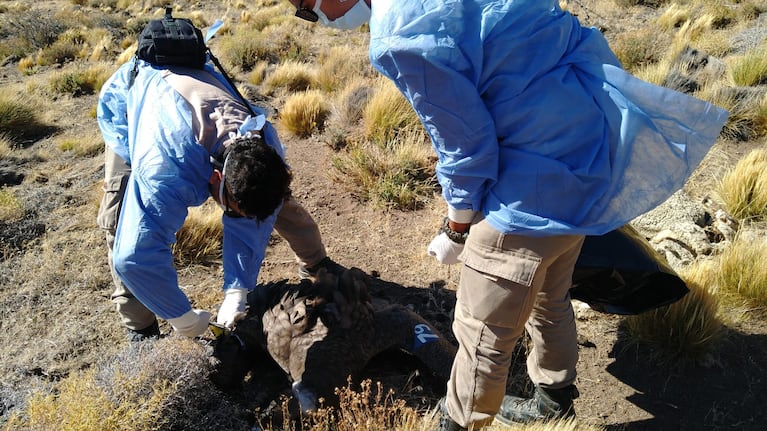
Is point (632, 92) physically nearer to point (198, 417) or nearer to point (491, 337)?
point (491, 337)

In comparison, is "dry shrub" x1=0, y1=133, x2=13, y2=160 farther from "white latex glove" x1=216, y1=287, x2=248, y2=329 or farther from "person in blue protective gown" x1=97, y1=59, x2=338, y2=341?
"white latex glove" x1=216, y1=287, x2=248, y2=329

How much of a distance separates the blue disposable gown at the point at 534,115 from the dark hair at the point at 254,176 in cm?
83

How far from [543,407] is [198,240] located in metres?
3.06

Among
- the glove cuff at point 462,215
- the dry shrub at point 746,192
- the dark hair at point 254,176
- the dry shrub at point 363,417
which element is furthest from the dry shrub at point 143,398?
the dry shrub at point 746,192

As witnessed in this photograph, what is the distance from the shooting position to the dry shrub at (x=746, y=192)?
443cm

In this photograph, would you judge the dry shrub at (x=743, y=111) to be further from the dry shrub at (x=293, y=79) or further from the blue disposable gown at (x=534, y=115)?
the dry shrub at (x=293, y=79)

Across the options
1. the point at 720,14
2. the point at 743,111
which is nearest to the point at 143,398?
the point at 743,111

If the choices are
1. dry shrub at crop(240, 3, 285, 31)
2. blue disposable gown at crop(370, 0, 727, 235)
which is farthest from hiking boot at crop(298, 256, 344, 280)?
dry shrub at crop(240, 3, 285, 31)

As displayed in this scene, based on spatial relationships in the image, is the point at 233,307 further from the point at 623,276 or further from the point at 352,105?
the point at 352,105

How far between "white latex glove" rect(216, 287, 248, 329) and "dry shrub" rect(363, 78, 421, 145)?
3165mm

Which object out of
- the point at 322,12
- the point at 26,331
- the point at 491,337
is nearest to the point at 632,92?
the point at 491,337

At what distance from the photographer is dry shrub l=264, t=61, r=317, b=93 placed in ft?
29.0

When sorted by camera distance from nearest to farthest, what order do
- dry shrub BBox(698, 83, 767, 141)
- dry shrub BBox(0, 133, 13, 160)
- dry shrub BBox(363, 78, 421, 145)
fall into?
1. dry shrub BBox(698, 83, 767, 141)
2. dry shrub BBox(363, 78, 421, 145)
3. dry shrub BBox(0, 133, 13, 160)

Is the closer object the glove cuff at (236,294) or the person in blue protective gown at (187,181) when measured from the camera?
the person in blue protective gown at (187,181)
